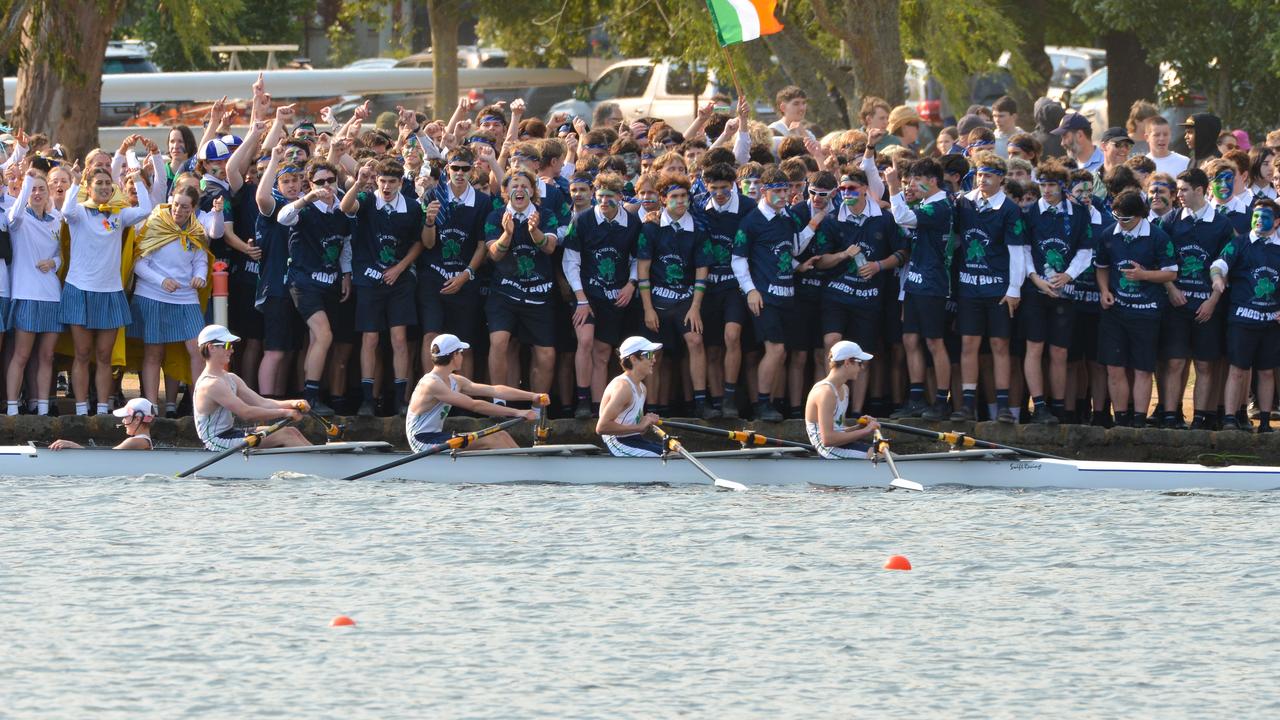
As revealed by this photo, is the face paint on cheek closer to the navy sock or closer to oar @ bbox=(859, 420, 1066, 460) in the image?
oar @ bbox=(859, 420, 1066, 460)

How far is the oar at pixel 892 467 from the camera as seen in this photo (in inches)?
614

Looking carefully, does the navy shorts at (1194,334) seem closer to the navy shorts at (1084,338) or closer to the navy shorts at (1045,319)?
the navy shorts at (1084,338)

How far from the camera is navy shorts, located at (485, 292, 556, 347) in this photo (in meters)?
17.1

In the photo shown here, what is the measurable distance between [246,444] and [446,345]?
1634 millimetres

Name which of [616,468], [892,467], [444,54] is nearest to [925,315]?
[892,467]

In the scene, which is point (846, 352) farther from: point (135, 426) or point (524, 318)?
point (135, 426)

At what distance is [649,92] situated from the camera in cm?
3550

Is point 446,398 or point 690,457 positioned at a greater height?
point 446,398

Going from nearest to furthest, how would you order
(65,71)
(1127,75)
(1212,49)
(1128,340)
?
(1128,340) → (65,71) → (1212,49) → (1127,75)

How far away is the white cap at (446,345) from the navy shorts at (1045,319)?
426 cm

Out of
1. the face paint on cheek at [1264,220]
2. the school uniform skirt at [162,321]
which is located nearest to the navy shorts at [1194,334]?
the face paint on cheek at [1264,220]

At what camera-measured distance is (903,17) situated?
2836 cm

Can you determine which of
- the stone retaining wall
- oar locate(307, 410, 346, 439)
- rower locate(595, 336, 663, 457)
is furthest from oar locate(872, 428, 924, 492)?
oar locate(307, 410, 346, 439)

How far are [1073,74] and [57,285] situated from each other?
26040mm
